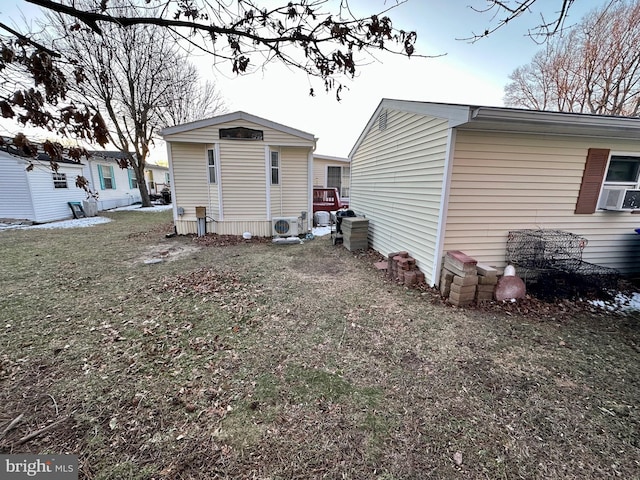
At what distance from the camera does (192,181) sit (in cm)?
869

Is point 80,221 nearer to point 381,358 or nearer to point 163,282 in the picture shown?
point 163,282

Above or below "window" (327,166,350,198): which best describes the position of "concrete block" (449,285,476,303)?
below

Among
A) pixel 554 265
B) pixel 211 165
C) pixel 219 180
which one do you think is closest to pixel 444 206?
pixel 554 265

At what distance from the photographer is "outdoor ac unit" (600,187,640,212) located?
4.74 meters

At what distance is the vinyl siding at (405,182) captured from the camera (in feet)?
15.1

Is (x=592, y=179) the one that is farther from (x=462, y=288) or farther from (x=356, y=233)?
(x=356, y=233)

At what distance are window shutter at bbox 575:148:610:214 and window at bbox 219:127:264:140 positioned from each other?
26.2 feet

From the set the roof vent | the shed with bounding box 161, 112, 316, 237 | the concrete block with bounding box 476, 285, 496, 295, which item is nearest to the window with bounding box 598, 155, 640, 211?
the concrete block with bounding box 476, 285, 496, 295

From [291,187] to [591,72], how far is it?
15769 millimetres

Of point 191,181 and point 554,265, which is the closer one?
point 554,265

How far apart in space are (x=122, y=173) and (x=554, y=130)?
23.0 m

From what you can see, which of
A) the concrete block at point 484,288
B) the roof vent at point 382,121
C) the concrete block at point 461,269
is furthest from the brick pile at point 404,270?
the roof vent at point 382,121

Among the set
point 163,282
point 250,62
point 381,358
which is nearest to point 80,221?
point 163,282

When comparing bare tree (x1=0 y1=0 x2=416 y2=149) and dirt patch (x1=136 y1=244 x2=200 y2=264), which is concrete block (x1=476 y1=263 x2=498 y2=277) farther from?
dirt patch (x1=136 y1=244 x2=200 y2=264)
